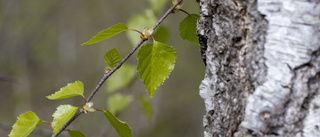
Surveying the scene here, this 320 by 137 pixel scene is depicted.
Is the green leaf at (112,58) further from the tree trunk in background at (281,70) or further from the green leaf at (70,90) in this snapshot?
the tree trunk in background at (281,70)

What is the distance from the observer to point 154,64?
25.8 inches

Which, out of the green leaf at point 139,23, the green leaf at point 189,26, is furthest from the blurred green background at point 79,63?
the green leaf at point 189,26

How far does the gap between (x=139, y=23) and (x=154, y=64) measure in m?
0.48

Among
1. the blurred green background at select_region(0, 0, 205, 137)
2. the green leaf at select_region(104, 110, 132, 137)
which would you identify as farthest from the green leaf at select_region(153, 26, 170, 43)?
the blurred green background at select_region(0, 0, 205, 137)

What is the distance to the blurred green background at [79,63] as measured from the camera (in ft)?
16.7

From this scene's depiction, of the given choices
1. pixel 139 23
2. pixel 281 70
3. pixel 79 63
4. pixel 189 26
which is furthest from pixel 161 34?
pixel 79 63

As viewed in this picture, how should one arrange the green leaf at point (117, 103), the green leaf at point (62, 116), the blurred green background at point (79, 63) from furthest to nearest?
1. the blurred green background at point (79, 63)
2. the green leaf at point (117, 103)
3. the green leaf at point (62, 116)

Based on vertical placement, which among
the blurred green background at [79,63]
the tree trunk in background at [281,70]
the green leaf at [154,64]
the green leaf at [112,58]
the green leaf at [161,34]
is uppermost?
the blurred green background at [79,63]

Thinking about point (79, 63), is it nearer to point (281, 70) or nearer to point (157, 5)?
point (157, 5)

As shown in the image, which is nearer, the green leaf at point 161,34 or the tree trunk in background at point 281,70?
the tree trunk in background at point 281,70

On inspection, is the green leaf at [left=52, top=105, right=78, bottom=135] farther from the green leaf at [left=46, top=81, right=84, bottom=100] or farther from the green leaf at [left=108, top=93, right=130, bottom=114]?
the green leaf at [left=108, top=93, right=130, bottom=114]

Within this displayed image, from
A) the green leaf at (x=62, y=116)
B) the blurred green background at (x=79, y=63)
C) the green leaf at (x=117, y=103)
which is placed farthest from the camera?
the blurred green background at (x=79, y=63)

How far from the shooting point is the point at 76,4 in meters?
6.03

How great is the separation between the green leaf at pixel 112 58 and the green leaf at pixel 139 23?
407mm
